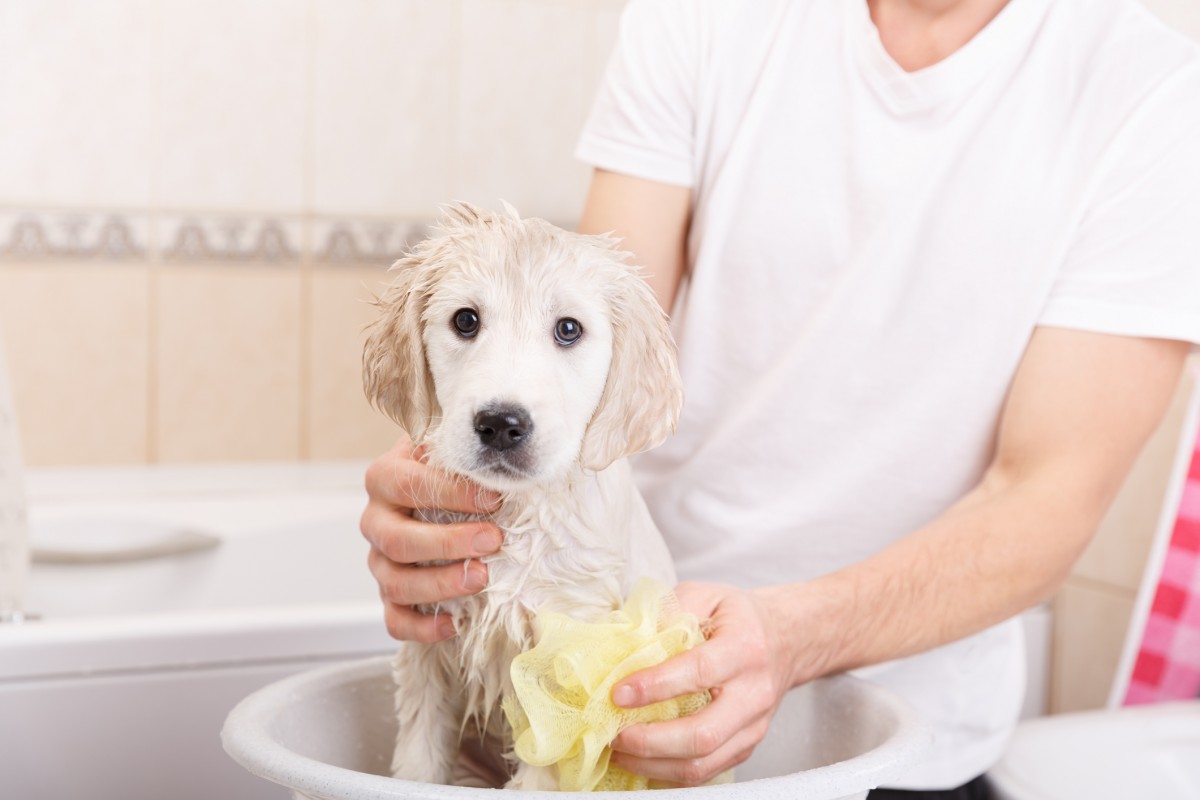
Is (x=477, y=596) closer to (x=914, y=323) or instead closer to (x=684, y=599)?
(x=684, y=599)

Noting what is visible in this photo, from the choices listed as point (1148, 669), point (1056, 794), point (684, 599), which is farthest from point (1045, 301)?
point (1148, 669)

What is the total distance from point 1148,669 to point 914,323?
0.87 meters

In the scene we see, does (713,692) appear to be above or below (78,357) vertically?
above

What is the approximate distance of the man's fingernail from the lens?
729mm

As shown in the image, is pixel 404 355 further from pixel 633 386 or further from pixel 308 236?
pixel 308 236

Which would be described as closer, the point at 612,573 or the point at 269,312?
the point at 612,573

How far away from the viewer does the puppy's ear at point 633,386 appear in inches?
29.7

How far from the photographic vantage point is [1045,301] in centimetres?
98

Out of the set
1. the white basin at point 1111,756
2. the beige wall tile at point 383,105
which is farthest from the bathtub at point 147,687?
the beige wall tile at point 383,105

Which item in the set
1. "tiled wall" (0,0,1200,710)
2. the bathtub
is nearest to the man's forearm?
the bathtub

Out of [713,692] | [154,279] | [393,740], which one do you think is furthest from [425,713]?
[154,279]

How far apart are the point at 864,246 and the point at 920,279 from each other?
0.05 metres

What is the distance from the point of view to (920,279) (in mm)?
1015

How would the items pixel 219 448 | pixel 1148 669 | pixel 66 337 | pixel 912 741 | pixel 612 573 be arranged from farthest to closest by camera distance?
pixel 219 448 < pixel 66 337 < pixel 1148 669 < pixel 612 573 < pixel 912 741
